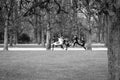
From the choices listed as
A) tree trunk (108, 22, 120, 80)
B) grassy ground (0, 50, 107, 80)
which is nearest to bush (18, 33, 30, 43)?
grassy ground (0, 50, 107, 80)

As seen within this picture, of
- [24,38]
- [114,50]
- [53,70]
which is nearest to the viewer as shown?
[114,50]

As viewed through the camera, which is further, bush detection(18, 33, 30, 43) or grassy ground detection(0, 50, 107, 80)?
bush detection(18, 33, 30, 43)

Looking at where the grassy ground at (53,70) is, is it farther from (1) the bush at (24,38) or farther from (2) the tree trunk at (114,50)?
(1) the bush at (24,38)

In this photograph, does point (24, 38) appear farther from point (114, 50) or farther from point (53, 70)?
point (114, 50)

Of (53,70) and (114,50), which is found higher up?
(114,50)

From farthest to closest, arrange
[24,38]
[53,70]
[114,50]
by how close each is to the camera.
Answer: [24,38], [53,70], [114,50]

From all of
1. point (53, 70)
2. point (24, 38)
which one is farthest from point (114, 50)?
point (24, 38)

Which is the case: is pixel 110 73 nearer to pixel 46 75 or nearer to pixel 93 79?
pixel 93 79

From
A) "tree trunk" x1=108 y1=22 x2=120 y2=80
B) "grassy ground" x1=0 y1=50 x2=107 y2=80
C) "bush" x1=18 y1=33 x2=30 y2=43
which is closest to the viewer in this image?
"tree trunk" x1=108 y1=22 x2=120 y2=80

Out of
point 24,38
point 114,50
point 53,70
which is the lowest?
point 53,70

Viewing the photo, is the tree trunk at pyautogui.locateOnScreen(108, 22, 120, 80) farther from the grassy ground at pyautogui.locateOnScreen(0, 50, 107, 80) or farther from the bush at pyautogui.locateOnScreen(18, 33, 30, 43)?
the bush at pyautogui.locateOnScreen(18, 33, 30, 43)

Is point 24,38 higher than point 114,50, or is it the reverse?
point 24,38

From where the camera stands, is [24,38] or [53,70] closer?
[53,70]

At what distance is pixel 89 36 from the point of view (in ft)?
118
